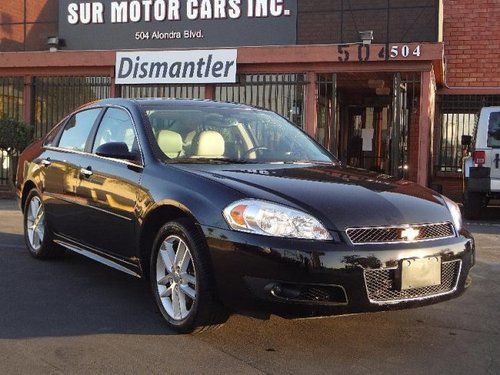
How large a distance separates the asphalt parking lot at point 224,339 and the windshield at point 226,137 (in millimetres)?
1151

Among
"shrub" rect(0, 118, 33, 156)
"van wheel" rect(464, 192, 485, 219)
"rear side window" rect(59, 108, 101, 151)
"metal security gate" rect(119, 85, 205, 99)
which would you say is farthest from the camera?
"metal security gate" rect(119, 85, 205, 99)

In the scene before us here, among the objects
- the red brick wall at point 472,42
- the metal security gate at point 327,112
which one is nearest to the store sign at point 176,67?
the metal security gate at point 327,112

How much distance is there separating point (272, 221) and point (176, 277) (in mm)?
832

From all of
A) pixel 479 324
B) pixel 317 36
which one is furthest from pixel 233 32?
pixel 479 324

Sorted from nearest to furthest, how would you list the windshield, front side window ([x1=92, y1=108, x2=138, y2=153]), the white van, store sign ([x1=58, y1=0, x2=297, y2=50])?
the windshield → front side window ([x1=92, y1=108, x2=138, y2=153]) → the white van → store sign ([x1=58, y1=0, x2=297, y2=50])

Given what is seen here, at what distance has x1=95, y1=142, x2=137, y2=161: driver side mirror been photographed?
454 cm

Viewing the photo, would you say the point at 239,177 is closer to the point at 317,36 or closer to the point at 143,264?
the point at 143,264

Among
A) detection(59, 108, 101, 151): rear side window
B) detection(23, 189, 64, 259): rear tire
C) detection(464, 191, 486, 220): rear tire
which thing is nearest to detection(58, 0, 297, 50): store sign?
detection(464, 191, 486, 220): rear tire

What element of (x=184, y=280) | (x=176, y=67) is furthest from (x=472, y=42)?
(x=184, y=280)

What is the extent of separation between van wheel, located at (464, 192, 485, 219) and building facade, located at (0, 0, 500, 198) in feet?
6.26

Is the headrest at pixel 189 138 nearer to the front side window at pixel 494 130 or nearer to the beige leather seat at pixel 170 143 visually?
the beige leather seat at pixel 170 143

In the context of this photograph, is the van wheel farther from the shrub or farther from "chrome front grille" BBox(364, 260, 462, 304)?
the shrub

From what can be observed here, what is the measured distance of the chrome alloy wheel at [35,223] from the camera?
6.12m

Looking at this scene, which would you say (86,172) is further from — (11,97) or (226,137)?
(11,97)
